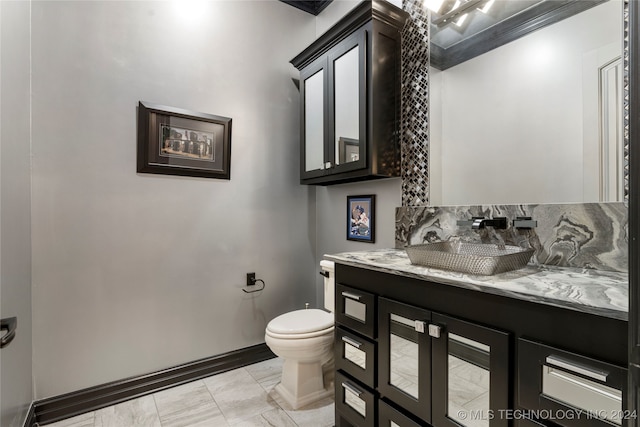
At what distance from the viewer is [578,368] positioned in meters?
0.76

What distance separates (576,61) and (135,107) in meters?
2.40

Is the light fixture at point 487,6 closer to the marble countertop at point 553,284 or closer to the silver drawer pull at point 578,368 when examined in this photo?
the marble countertop at point 553,284

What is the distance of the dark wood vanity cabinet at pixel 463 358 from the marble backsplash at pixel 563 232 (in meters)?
0.39

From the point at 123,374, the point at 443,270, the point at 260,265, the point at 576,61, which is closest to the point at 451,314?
the point at 443,270

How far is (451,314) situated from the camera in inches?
41.5

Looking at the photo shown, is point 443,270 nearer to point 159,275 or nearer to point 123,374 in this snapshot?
point 159,275

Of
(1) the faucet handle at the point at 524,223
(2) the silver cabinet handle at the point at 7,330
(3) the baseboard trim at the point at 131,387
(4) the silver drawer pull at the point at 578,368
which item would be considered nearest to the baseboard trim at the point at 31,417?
(3) the baseboard trim at the point at 131,387

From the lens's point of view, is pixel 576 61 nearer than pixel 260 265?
Yes

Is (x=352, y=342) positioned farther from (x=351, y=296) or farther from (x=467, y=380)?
(x=467, y=380)

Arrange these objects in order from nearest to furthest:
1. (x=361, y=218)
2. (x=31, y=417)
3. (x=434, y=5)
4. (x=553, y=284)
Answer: (x=553, y=284)
(x=31, y=417)
(x=434, y=5)
(x=361, y=218)

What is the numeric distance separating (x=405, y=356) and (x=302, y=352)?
80 cm

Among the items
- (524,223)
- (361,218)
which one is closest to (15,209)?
(361,218)

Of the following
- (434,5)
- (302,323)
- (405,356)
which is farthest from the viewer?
(302,323)

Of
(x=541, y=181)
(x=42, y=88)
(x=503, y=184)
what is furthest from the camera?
(x=42, y=88)
